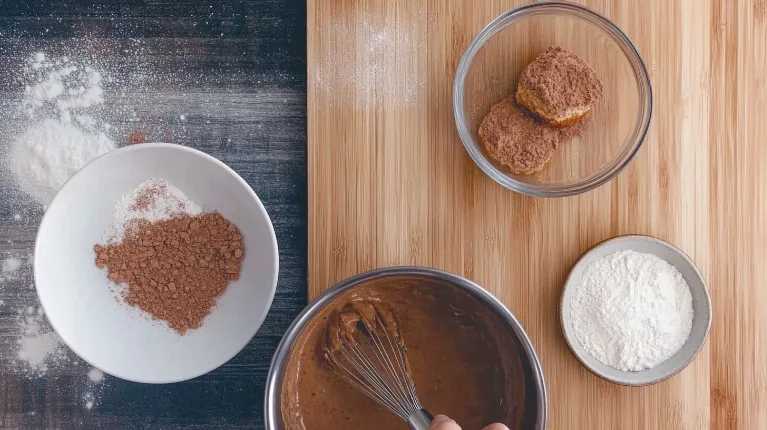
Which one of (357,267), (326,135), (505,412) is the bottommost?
(505,412)

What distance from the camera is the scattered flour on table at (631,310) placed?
828mm

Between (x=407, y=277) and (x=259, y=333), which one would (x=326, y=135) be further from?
(x=259, y=333)

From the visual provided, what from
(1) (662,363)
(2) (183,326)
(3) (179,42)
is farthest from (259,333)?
(1) (662,363)

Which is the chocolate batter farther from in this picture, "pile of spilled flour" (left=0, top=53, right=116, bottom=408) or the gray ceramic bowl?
"pile of spilled flour" (left=0, top=53, right=116, bottom=408)

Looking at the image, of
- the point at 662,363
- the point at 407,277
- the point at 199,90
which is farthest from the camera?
the point at 199,90

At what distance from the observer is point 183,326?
917 mm

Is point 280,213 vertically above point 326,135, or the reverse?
point 326,135

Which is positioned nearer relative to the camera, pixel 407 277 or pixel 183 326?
pixel 407 277

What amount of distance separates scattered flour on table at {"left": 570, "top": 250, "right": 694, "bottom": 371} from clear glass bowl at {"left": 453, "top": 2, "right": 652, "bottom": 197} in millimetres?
129

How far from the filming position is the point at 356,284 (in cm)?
72

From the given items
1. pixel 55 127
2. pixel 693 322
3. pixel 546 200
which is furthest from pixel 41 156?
pixel 693 322

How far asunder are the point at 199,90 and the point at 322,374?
1.73ft

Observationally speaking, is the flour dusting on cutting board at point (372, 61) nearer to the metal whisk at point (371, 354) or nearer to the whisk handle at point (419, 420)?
the metal whisk at point (371, 354)

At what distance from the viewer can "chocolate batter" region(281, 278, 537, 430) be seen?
2.67 feet
